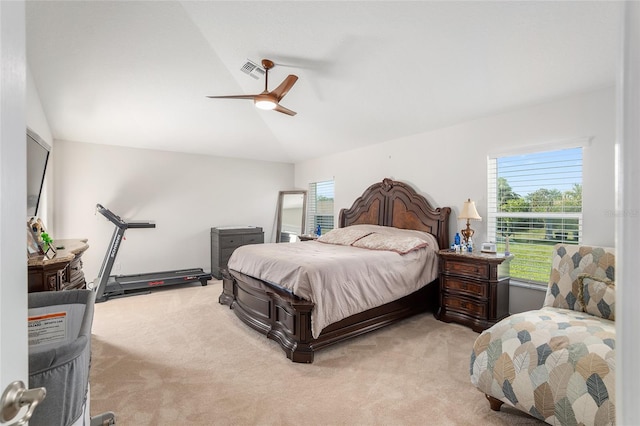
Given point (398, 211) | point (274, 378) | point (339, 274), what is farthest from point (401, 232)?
point (274, 378)

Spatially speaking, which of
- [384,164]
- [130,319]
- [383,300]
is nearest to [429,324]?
[383,300]

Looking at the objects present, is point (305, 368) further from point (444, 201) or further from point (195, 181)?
point (195, 181)

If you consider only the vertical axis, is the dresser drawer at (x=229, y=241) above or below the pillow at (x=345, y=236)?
below

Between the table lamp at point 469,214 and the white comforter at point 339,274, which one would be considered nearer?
the white comforter at point 339,274

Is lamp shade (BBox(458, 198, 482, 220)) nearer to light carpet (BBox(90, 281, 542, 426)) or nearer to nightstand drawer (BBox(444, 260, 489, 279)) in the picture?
nightstand drawer (BBox(444, 260, 489, 279))

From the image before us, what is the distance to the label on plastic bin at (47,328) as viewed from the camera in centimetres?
128

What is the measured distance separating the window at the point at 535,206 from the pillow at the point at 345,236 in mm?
1673

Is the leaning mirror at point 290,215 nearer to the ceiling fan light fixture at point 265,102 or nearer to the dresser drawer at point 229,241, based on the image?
the dresser drawer at point 229,241

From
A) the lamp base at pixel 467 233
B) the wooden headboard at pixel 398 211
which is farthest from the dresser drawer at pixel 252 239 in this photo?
the lamp base at pixel 467 233

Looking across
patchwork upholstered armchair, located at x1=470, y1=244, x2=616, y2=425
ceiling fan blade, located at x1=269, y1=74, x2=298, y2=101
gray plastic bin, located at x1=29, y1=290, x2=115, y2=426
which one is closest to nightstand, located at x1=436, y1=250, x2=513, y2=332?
patchwork upholstered armchair, located at x1=470, y1=244, x2=616, y2=425

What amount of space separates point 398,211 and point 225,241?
325cm

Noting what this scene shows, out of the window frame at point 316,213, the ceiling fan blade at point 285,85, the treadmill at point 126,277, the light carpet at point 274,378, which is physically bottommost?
the light carpet at point 274,378

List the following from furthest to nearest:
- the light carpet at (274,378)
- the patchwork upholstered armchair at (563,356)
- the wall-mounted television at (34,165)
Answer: the wall-mounted television at (34,165), the light carpet at (274,378), the patchwork upholstered armchair at (563,356)

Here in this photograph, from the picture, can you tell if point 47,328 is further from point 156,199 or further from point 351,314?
point 156,199
